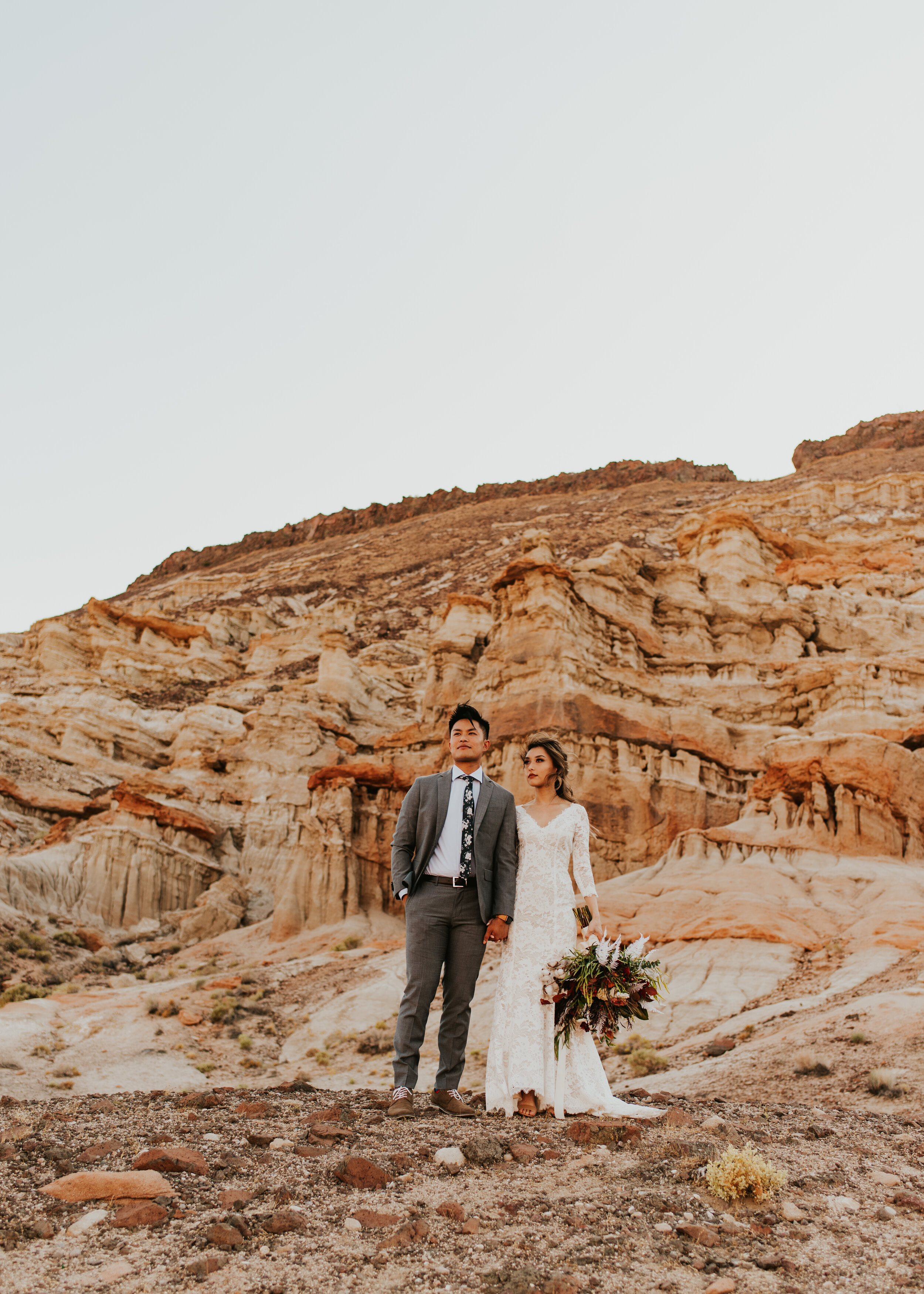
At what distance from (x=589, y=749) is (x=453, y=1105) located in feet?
69.8

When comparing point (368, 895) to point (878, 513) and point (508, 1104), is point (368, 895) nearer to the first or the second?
point (508, 1104)

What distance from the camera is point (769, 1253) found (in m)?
3.60

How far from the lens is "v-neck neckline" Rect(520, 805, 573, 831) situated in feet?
19.2

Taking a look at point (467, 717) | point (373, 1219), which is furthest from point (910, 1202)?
point (467, 717)

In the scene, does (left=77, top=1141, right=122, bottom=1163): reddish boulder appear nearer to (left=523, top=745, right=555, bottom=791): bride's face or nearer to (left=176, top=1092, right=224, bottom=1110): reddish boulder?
(left=176, top=1092, right=224, bottom=1110): reddish boulder

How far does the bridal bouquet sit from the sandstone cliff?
7.68m

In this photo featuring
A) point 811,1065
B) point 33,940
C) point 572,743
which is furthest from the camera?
point 572,743

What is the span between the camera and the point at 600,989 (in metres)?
5.38

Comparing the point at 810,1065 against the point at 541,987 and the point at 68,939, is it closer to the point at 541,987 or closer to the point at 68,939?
the point at 541,987

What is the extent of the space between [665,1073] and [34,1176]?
711cm

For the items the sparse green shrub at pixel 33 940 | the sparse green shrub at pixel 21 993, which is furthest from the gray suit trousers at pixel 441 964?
the sparse green shrub at pixel 33 940

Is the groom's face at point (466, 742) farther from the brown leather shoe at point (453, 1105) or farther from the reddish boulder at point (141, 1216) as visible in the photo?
the reddish boulder at point (141, 1216)

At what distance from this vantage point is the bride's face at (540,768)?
5.87m

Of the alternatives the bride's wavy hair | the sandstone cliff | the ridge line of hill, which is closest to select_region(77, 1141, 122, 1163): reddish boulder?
the bride's wavy hair
